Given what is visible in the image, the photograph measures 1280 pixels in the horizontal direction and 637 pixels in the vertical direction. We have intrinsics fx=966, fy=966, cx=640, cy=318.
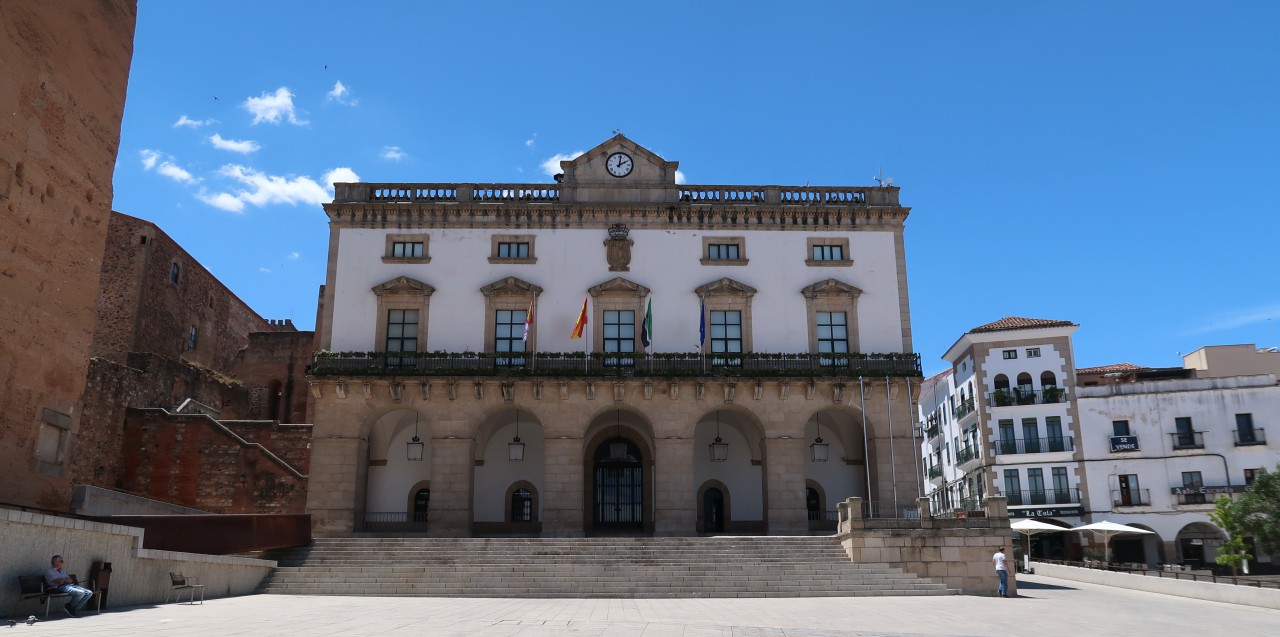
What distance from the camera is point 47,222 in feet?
65.4

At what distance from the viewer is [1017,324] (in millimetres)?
46031

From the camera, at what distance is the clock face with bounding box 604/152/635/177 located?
33.4 meters

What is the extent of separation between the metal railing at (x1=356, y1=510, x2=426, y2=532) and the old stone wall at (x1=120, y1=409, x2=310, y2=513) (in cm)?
477

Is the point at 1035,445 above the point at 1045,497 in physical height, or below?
above

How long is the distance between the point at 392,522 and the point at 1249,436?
3655 cm

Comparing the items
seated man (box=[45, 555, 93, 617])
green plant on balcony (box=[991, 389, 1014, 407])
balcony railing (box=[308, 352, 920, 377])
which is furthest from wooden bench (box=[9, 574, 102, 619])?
green plant on balcony (box=[991, 389, 1014, 407])

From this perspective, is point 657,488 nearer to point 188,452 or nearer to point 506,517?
point 506,517

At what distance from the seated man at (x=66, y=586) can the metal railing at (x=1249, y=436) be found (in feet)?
146

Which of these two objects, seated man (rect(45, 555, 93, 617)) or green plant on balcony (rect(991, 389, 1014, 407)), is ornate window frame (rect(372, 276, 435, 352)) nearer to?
seated man (rect(45, 555, 93, 617))

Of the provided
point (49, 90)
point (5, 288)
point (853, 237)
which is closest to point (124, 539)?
point (5, 288)

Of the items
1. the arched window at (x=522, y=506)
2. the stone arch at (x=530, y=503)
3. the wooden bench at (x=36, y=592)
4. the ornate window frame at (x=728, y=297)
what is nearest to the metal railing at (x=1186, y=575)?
the ornate window frame at (x=728, y=297)

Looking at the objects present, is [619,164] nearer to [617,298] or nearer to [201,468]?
[617,298]

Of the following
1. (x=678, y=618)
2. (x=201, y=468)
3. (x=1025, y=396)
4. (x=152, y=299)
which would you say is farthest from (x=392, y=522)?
(x=1025, y=396)

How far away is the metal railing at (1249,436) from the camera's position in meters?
42.2
